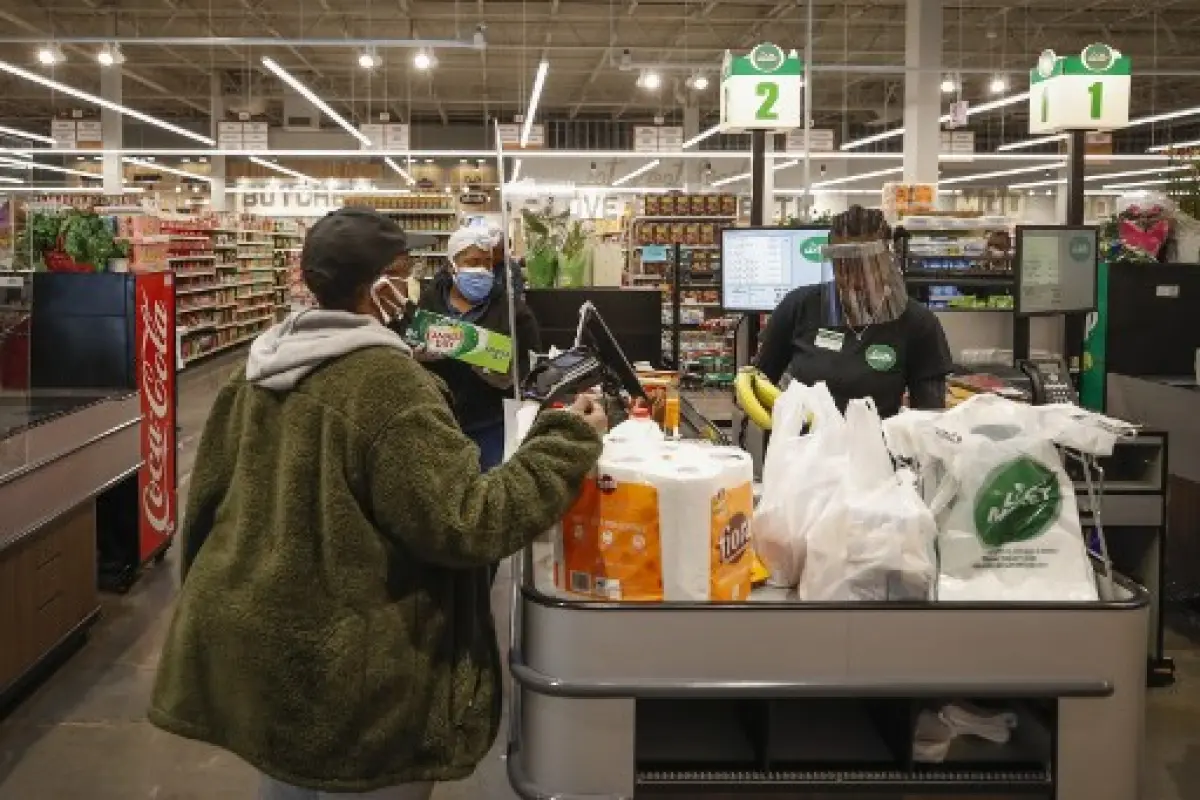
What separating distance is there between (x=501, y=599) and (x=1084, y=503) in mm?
2630

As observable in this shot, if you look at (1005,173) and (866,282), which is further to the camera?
(1005,173)

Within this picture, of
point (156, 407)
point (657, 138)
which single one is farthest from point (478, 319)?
point (657, 138)

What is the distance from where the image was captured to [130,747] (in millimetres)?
4016

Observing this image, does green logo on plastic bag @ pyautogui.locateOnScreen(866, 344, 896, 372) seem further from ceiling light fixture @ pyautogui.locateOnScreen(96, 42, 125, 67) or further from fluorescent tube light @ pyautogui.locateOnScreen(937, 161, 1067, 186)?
fluorescent tube light @ pyautogui.locateOnScreen(937, 161, 1067, 186)

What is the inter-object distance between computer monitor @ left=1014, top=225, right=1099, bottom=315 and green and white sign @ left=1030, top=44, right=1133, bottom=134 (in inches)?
147

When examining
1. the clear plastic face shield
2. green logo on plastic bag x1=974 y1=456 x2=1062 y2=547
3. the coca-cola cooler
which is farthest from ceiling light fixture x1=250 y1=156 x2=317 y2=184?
green logo on plastic bag x1=974 y1=456 x2=1062 y2=547

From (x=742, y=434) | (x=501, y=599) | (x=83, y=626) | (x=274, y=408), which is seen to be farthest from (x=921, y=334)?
(x=83, y=626)

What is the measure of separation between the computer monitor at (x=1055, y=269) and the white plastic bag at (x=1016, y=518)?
3242 millimetres

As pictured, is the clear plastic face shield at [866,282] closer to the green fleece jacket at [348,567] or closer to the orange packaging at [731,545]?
the orange packaging at [731,545]

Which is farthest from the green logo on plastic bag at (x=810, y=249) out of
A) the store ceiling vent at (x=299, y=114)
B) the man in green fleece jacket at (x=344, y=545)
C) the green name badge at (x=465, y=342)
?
the store ceiling vent at (x=299, y=114)

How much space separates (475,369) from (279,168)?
21915 millimetres

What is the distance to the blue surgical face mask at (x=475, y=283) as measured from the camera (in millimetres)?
4777

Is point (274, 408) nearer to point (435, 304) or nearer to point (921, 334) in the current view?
point (921, 334)

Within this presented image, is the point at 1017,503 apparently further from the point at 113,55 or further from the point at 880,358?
the point at 113,55
